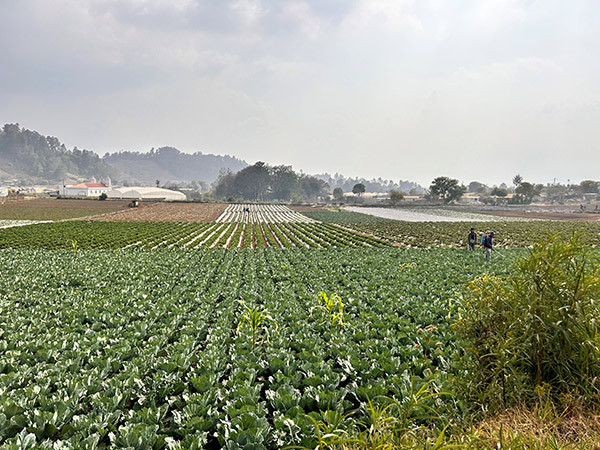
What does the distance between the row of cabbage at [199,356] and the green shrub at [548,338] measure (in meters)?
0.96

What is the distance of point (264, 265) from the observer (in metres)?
19.2

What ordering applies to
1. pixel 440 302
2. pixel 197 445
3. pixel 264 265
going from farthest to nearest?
pixel 264 265
pixel 440 302
pixel 197 445

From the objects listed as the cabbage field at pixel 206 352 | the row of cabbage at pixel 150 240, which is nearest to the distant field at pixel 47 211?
the row of cabbage at pixel 150 240

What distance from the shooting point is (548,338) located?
167 inches

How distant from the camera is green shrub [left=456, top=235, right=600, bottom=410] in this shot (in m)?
4.19

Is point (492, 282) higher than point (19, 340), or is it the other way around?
point (492, 282)

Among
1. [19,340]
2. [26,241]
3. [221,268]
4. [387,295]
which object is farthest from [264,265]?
[26,241]

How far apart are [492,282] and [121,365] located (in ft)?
22.6

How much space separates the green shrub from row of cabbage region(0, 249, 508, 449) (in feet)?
3.14

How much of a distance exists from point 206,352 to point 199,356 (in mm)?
351

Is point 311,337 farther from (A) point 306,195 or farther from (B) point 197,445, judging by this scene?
(A) point 306,195

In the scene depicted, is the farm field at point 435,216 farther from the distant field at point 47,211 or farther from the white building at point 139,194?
the white building at point 139,194

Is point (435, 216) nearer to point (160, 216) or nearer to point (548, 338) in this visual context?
point (160, 216)

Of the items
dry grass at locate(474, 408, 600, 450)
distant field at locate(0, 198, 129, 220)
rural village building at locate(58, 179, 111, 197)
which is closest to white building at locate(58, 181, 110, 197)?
rural village building at locate(58, 179, 111, 197)
